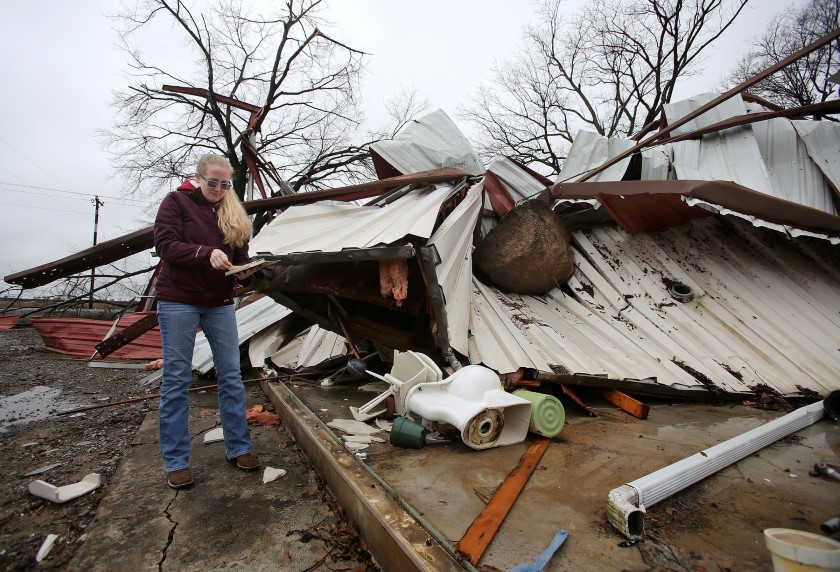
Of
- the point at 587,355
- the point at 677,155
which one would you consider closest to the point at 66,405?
the point at 587,355

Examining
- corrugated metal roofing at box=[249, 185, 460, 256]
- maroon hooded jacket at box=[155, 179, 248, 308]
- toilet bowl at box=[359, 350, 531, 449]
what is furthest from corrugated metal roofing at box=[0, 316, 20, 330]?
toilet bowl at box=[359, 350, 531, 449]

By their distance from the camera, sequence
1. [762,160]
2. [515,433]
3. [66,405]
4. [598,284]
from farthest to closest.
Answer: [598,284], [762,160], [66,405], [515,433]

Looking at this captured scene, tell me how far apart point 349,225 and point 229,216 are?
1.63m

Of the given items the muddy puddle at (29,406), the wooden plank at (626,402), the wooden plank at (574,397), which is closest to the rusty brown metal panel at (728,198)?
the wooden plank at (626,402)

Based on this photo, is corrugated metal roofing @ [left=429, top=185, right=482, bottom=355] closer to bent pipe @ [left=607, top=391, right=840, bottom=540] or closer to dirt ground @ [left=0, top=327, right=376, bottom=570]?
dirt ground @ [left=0, top=327, right=376, bottom=570]

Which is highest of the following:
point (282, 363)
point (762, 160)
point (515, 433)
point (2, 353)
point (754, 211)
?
point (762, 160)

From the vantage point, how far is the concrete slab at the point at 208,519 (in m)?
1.70

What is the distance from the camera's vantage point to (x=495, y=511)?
71.0 inches

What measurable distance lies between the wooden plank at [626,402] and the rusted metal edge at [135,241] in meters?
2.97

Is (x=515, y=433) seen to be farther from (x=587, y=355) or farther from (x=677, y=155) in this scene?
(x=677, y=155)

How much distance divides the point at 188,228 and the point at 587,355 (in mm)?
3706

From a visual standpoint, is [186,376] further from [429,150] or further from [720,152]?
[720,152]

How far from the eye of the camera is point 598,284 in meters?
5.31

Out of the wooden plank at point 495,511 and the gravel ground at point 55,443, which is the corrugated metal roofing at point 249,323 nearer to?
the gravel ground at point 55,443
